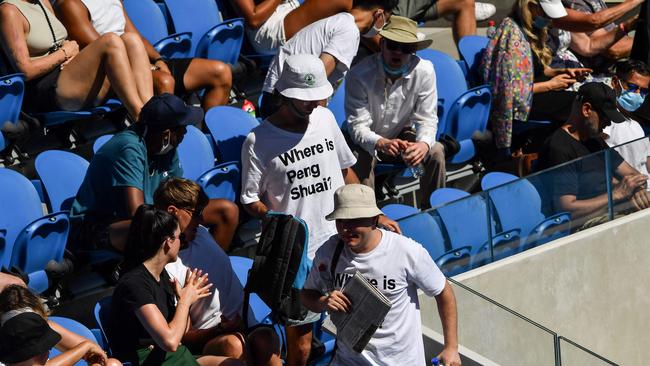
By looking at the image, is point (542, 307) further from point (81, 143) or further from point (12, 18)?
point (12, 18)

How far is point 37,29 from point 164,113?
4.98 feet

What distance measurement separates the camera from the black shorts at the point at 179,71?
844 cm

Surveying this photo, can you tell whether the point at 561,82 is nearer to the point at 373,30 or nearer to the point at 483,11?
the point at 483,11

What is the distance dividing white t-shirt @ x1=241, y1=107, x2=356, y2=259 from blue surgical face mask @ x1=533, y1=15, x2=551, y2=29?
2831mm

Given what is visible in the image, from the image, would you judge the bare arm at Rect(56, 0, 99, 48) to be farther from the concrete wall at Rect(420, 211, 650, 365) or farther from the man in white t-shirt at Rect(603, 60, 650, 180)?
the man in white t-shirt at Rect(603, 60, 650, 180)

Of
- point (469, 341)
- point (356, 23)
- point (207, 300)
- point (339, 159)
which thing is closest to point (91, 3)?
point (356, 23)

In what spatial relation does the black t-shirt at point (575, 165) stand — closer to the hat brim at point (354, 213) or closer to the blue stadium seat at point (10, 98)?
the hat brim at point (354, 213)

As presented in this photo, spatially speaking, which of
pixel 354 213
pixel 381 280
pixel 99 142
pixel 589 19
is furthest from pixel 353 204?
pixel 589 19

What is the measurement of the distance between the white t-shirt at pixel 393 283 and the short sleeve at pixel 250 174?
93cm

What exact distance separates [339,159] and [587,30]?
3280 millimetres

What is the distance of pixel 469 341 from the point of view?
270 inches

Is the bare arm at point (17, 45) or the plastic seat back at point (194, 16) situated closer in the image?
the bare arm at point (17, 45)

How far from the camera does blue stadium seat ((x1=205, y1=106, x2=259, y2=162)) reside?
808 centimetres

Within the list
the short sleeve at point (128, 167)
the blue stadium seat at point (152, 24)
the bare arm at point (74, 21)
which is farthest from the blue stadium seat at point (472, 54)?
the short sleeve at point (128, 167)
